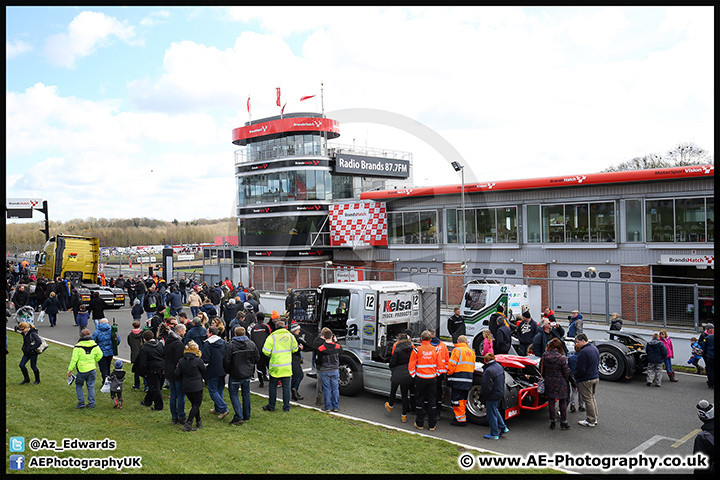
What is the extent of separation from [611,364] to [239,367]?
955 centimetres

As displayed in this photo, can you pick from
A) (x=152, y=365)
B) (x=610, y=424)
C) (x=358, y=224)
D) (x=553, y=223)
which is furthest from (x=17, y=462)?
(x=358, y=224)

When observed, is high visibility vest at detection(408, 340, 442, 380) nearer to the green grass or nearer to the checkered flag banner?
the green grass

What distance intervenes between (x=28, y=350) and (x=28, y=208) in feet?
89.1

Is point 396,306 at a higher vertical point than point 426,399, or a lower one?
higher

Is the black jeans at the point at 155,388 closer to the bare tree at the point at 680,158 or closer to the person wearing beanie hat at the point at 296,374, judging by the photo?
the person wearing beanie hat at the point at 296,374

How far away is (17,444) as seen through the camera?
7496mm

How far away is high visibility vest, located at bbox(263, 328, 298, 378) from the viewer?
1016cm

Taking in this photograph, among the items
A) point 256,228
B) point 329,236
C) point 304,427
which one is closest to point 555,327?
point 304,427

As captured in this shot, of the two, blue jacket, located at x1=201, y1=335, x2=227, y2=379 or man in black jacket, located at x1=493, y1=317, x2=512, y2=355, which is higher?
blue jacket, located at x1=201, y1=335, x2=227, y2=379

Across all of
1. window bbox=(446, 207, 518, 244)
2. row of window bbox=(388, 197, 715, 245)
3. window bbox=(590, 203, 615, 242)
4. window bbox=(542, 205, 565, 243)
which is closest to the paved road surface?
row of window bbox=(388, 197, 715, 245)

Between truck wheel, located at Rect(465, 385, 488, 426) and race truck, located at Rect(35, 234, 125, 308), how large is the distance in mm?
23919

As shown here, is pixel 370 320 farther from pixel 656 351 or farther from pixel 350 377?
pixel 656 351

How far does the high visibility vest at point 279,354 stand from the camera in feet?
33.3

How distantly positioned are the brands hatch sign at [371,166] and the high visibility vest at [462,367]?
31.6m
